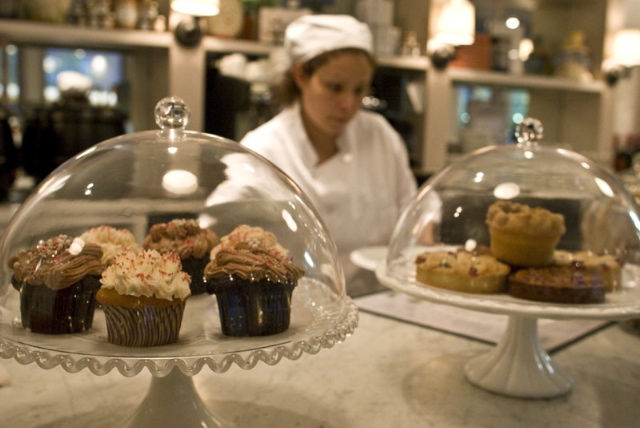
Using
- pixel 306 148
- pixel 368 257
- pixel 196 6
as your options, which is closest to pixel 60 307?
pixel 368 257

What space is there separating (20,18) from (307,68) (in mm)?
1194

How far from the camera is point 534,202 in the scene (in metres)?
1.09

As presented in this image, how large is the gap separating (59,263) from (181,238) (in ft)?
0.49

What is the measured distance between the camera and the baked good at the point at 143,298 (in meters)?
0.68

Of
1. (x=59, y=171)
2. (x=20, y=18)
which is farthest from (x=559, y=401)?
(x=20, y=18)

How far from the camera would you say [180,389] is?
2.49 ft

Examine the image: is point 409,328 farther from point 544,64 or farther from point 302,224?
point 544,64

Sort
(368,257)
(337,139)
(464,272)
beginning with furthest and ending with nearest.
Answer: (337,139), (368,257), (464,272)

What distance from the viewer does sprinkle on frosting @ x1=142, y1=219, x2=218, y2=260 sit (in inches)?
32.1

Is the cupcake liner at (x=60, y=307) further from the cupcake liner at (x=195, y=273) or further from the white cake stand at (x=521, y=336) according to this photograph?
the white cake stand at (x=521, y=336)

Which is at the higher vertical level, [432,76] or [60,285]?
[432,76]

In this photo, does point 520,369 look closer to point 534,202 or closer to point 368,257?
point 534,202

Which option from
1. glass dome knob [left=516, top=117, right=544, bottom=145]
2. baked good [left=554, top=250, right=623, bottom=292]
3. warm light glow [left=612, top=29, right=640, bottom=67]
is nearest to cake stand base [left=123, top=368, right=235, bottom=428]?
baked good [left=554, top=250, right=623, bottom=292]

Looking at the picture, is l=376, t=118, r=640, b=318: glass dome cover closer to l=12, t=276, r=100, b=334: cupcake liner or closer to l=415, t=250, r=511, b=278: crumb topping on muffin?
l=415, t=250, r=511, b=278: crumb topping on muffin
